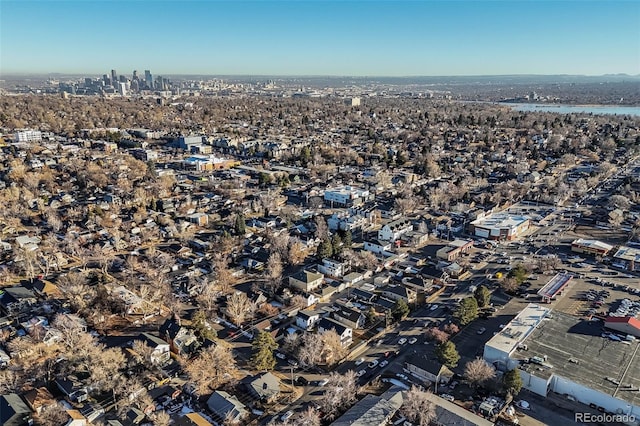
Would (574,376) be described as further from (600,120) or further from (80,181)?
(600,120)

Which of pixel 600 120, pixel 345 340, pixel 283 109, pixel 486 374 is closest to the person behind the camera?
pixel 486 374

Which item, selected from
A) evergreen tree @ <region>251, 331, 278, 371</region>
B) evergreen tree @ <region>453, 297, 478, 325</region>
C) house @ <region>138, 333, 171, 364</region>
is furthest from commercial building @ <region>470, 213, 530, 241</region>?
house @ <region>138, 333, 171, 364</region>

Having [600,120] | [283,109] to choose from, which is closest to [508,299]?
[600,120]

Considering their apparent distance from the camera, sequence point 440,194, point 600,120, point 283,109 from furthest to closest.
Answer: point 283,109 < point 600,120 < point 440,194

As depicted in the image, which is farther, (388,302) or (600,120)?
(600,120)

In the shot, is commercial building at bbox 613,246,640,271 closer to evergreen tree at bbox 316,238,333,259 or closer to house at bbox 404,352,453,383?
house at bbox 404,352,453,383

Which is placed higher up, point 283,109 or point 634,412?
point 283,109
